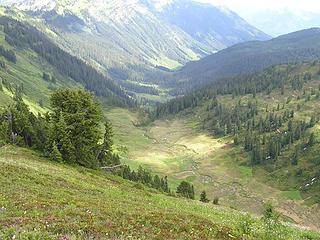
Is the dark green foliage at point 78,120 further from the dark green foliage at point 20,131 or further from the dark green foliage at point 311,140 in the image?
the dark green foliage at point 311,140

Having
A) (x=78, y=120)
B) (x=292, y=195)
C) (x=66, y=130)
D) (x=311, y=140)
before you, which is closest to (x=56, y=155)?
(x=66, y=130)

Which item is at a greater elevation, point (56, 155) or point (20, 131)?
point (20, 131)

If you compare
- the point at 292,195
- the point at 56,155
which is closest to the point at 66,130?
the point at 56,155

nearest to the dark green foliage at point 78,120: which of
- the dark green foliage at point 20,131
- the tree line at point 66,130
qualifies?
the tree line at point 66,130

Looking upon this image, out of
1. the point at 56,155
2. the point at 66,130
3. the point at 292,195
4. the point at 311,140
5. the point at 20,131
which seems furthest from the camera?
the point at 311,140

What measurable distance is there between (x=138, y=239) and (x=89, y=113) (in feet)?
201

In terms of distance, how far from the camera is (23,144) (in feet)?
286

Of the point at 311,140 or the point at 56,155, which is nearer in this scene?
the point at 56,155

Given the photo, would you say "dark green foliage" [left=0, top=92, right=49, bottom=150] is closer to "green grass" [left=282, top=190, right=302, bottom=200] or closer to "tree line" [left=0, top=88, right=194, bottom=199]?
"tree line" [left=0, top=88, right=194, bottom=199]

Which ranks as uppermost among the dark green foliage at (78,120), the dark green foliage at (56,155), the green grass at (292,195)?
the dark green foliage at (78,120)

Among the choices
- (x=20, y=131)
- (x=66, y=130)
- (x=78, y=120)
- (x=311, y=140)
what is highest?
Answer: (x=78, y=120)

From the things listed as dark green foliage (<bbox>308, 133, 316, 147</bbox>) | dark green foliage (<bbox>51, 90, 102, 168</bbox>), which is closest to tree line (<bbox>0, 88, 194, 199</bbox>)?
dark green foliage (<bbox>51, 90, 102, 168</bbox>)

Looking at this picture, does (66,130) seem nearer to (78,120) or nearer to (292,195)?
(78,120)

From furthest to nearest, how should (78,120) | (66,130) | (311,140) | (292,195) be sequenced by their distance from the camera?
(311,140) → (292,195) → (78,120) → (66,130)
